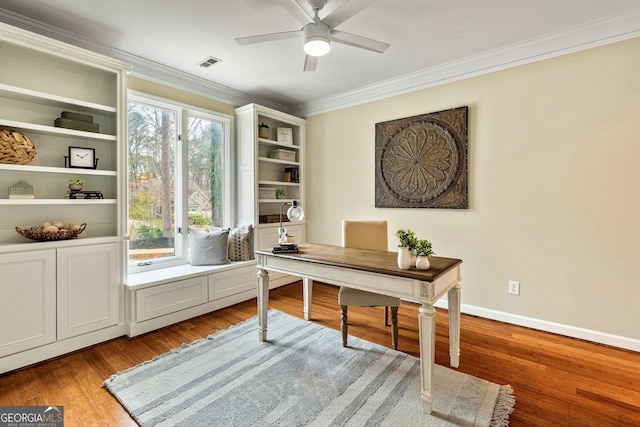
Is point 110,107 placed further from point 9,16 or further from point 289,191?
point 289,191

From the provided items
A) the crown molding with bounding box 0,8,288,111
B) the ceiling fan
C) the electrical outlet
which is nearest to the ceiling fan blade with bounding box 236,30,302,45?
the ceiling fan

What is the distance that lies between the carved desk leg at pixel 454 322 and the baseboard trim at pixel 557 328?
1117 millimetres

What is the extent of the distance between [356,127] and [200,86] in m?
1.98

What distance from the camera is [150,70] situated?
10.1 ft

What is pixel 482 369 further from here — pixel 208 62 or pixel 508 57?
pixel 208 62

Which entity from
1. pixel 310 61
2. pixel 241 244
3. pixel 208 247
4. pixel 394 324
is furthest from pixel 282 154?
pixel 394 324

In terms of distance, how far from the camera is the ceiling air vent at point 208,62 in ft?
9.81

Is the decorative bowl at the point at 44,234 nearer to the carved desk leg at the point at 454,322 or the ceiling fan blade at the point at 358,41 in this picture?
the ceiling fan blade at the point at 358,41

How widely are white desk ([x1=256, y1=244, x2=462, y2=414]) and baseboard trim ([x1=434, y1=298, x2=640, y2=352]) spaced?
1.11m

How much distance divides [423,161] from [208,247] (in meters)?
2.62

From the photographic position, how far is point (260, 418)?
1.64 meters

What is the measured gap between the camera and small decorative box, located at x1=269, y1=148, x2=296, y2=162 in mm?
4191

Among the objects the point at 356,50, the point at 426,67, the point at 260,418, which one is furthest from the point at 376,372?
the point at 426,67

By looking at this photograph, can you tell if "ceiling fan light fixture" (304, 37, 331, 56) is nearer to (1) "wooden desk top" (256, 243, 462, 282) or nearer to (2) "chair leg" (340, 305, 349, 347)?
(1) "wooden desk top" (256, 243, 462, 282)
